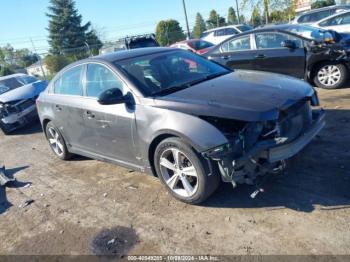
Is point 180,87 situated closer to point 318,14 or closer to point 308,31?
point 308,31

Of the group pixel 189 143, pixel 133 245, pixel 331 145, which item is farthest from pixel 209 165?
pixel 331 145

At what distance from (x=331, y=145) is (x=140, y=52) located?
2.96m

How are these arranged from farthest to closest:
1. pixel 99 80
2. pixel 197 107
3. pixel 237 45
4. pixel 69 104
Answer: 1. pixel 237 45
2. pixel 69 104
3. pixel 99 80
4. pixel 197 107

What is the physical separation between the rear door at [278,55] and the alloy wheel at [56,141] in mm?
4924

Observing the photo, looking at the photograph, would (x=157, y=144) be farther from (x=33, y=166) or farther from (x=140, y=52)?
(x=33, y=166)

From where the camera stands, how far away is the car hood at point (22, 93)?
948 centimetres

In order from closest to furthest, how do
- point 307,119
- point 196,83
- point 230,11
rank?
point 307,119
point 196,83
point 230,11

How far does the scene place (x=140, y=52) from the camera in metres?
5.03

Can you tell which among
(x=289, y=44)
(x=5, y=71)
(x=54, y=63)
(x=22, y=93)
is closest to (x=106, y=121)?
(x=289, y=44)

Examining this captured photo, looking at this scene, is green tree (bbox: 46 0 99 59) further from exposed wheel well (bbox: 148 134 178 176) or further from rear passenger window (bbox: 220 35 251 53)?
exposed wheel well (bbox: 148 134 178 176)

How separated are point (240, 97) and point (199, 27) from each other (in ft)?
187

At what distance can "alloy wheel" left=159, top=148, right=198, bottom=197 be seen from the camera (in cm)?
387

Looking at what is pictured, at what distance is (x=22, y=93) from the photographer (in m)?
9.71

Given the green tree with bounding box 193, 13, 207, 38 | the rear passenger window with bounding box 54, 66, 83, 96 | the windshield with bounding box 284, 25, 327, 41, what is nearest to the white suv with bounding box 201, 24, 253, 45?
the windshield with bounding box 284, 25, 327, 41
